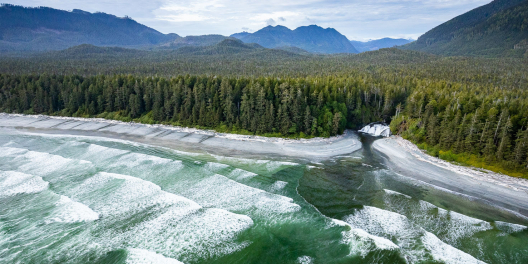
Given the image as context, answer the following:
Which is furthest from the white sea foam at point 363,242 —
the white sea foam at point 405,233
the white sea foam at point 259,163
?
the white sea foam at point 259,163

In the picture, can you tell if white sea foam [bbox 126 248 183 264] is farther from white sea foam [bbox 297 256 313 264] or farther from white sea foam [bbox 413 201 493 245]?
white sea foam [bbox 413 201 493 245]

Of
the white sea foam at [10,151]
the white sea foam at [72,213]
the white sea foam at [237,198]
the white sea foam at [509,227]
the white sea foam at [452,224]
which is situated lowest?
the white sea foam at [10,151]

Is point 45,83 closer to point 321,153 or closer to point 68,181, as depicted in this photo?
point 68,181

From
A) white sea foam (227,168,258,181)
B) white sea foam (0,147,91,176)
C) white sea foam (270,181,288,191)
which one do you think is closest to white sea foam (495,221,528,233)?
white sea foam (270,181,288,191)

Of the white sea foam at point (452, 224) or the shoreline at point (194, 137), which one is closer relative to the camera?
the white sea foam at point (452, 224)

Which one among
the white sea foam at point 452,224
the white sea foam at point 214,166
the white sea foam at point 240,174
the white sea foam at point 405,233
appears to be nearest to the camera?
the white sea foam at point 405,233

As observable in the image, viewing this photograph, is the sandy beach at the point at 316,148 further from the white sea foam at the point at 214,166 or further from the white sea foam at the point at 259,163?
the white sea foam at the point at 214,166

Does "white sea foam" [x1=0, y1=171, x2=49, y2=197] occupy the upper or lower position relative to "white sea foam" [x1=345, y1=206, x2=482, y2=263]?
lower
